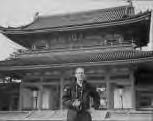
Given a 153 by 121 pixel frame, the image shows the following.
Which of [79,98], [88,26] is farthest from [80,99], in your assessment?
[88,26]

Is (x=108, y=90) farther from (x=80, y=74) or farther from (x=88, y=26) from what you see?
(x=80, y=74)

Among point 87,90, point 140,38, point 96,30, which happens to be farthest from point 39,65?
point 87,90

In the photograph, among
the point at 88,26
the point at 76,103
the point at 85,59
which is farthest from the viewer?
the point at 88,26

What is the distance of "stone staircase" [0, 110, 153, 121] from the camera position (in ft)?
25.8

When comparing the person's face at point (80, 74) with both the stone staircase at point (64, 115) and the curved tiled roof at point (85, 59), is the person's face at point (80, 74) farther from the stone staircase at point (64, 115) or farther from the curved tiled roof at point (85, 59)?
the curved tiled roof at point (85, 59)

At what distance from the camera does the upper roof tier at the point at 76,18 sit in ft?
36.7

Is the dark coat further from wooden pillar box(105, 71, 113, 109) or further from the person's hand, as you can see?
wooden pillar box(105, 71, 113, 109)

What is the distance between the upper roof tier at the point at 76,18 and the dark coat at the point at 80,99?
8.26 meters

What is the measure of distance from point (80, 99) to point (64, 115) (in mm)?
5942

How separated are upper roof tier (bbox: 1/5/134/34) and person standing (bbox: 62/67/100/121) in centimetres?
826

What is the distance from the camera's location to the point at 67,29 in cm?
1028

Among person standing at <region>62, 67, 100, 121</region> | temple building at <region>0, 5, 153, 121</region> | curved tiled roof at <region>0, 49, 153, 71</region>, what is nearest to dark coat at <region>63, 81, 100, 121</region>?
person standing at <region>62, 67, 100, 121</region>

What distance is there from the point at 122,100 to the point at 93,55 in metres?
1.67

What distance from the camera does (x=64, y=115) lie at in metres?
8.47
